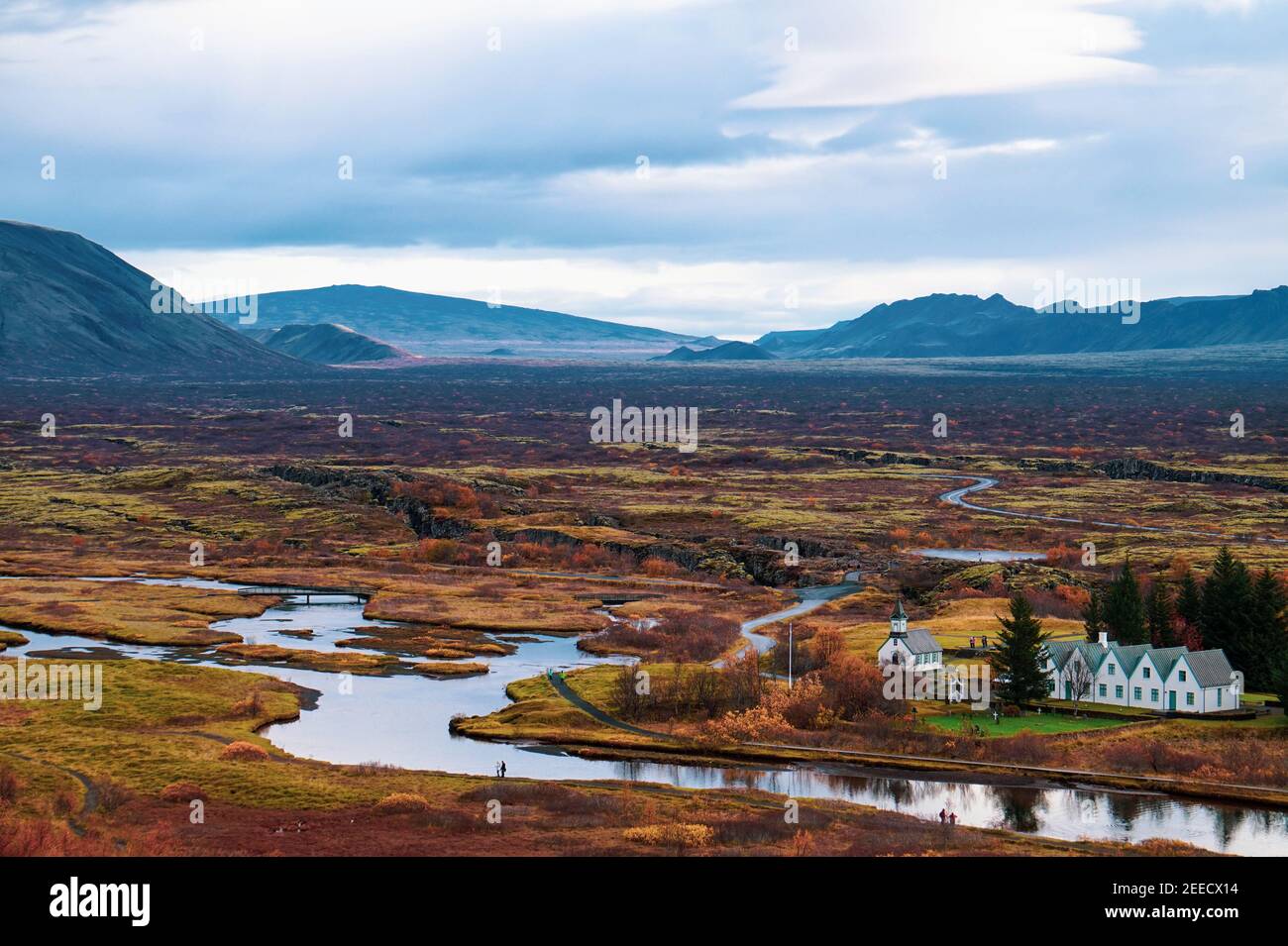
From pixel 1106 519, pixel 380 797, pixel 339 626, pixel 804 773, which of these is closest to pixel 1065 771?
pixel 804 773

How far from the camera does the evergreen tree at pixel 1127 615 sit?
3268 inches

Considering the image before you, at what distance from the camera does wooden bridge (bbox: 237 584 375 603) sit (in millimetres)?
123188

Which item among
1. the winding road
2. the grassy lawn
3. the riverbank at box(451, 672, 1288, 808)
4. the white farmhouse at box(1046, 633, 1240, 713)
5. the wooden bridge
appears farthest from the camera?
the winding road

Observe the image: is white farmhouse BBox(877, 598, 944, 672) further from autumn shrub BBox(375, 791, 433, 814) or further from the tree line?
autumn shrub BBox(375, 791, 433, 814)

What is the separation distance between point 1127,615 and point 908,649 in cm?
1593

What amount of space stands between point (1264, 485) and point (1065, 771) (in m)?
150

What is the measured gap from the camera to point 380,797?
61000 mm

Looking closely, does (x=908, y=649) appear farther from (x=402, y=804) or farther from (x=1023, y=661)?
(x=402, y=804)

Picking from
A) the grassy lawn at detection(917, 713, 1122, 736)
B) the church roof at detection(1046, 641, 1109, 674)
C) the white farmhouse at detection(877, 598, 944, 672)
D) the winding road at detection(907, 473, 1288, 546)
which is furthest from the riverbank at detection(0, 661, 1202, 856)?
the winding road at detection(907, 473, 1288, 546)

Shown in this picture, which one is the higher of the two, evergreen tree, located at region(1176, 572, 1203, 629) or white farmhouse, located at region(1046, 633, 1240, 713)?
evergreen tree, located at region(1176, 572, 1203, 629)

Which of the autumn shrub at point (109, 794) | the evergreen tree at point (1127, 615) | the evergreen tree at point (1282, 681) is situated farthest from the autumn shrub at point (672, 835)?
the evergreen tree at point (1127, 615)

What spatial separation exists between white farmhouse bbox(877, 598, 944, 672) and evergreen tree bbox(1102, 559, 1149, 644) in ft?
41.0

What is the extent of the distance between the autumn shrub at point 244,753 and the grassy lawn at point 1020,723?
35518mm
